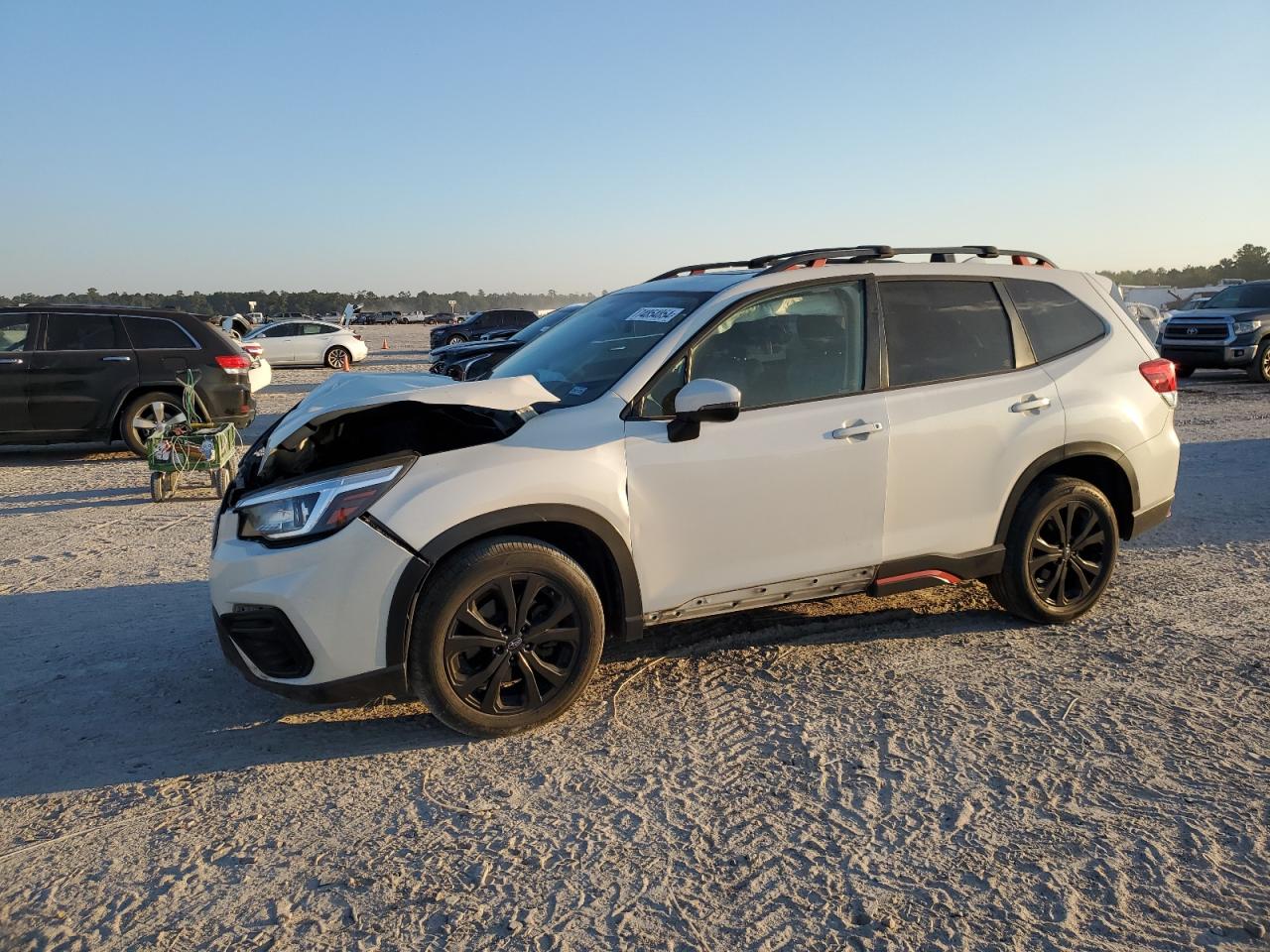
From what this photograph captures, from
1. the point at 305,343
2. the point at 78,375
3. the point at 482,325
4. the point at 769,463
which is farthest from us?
the point at 482,325

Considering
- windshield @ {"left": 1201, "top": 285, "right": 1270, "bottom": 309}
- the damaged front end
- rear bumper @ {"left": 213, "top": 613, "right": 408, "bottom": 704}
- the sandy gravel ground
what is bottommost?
the sandy gravel ground

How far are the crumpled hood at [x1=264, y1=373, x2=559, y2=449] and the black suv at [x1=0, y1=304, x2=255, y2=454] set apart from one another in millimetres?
7624

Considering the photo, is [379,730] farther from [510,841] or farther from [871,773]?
[871,773]

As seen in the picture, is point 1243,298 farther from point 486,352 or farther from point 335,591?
point 335,591

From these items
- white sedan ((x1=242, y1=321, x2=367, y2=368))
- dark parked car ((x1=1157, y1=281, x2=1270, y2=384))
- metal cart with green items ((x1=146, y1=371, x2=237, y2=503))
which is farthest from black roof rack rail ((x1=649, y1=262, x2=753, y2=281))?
white sedan ((x1=242, y1=321, x2=367, y2=368))

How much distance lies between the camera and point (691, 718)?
4.25m

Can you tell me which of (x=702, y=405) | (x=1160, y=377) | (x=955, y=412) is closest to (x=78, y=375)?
(x=702, y=405)

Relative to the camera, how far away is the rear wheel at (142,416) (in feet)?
36.7

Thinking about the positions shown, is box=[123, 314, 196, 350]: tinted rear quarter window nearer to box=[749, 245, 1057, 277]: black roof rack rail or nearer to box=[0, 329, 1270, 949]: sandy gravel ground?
box=[0, 329, 1270, 949]: sandy gravel ground

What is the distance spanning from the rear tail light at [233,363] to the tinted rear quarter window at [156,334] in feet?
1.11

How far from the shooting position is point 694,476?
423cm

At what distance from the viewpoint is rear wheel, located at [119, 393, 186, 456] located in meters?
11.2

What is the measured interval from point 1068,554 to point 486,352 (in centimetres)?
1029

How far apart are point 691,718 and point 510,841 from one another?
112 cm
